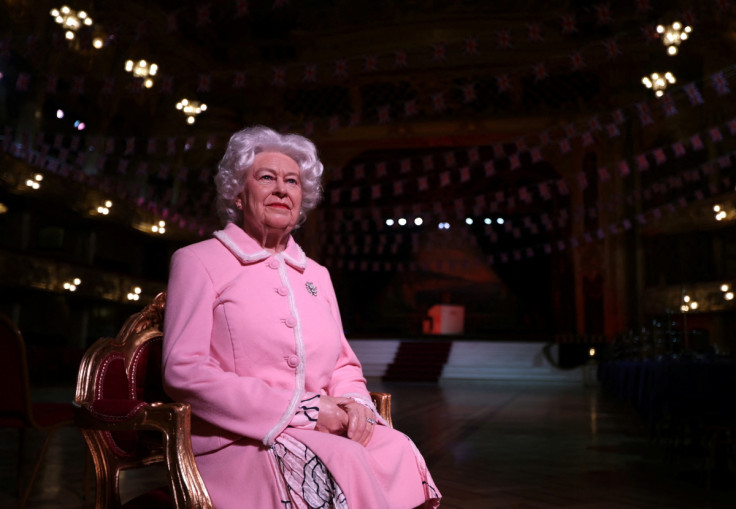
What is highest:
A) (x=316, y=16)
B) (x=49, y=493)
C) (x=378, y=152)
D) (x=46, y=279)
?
(x=316, y=16)

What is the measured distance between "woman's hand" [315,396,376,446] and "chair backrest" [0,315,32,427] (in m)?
1.81

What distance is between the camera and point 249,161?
6.13ft

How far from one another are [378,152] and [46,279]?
10.2m

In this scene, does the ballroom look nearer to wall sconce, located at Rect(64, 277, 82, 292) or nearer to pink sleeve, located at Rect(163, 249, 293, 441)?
wall sconce, located at Rect(64, 277, 82, 292)

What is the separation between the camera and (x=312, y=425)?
163cm

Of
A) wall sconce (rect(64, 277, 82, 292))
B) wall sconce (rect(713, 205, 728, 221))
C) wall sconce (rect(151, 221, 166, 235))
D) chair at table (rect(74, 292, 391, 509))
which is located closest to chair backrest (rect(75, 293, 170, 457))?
chair at table (rect(74, 292, 391, 509))

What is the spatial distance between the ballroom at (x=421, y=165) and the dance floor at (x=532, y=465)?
353 cm

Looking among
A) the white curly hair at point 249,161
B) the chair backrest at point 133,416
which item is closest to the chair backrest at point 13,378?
the chair backrest at point 133,416

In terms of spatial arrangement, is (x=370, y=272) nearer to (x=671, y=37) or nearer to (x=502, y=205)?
(x=502, y=205)

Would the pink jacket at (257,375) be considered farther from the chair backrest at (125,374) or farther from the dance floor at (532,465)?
the dance floor at (532,465)

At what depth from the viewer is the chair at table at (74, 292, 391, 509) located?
4.98 feet

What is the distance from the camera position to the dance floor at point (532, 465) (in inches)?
141

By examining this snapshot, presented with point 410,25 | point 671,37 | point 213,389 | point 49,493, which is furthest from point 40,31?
point 213,389

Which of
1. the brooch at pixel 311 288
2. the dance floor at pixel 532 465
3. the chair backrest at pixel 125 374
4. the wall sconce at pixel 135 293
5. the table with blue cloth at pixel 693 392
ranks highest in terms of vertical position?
the wall sconce at pixel 135 293
